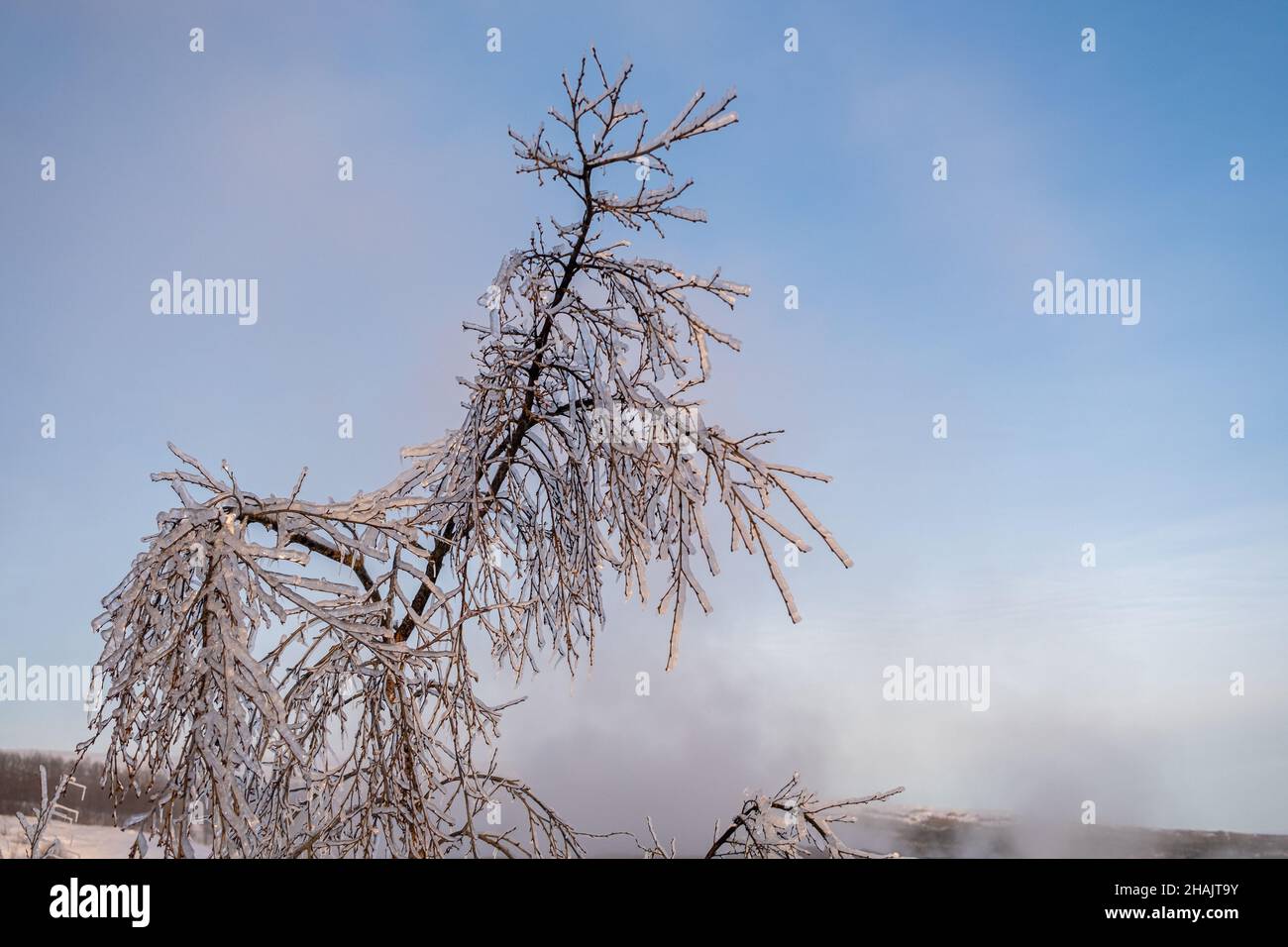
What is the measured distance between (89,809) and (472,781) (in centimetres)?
145

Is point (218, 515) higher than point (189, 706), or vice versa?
point (218, 515)

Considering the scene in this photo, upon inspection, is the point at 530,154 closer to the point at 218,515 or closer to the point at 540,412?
the point at 540,412

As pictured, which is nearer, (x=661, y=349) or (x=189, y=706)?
(x=189, y=706)

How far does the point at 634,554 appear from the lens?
335cm

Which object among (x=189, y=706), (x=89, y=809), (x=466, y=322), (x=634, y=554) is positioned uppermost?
(x=466, y=322)
